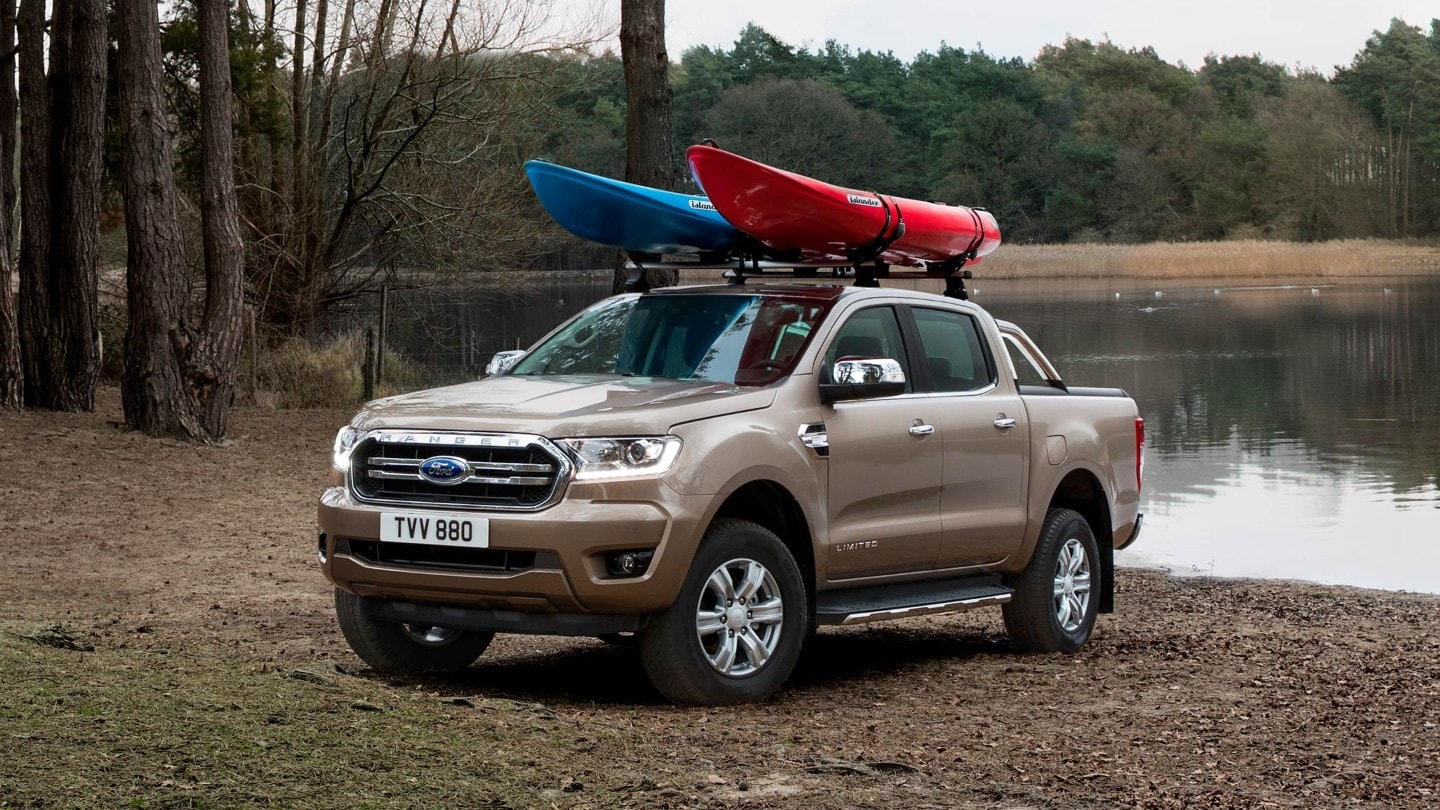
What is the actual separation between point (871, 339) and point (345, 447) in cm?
253

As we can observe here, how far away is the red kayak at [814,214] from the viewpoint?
8.68m

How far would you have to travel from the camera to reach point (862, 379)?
25.8 ft

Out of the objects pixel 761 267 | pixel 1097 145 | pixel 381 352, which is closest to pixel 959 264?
pixel 761 267

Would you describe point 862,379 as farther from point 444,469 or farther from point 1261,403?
point 1261,403

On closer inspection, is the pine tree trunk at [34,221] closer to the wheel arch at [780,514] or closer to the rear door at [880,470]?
the rear door at [880,470]

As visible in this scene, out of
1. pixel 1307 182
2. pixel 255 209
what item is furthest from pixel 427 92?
pixel 1307 182

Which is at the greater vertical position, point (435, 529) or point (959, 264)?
point (959, 264)

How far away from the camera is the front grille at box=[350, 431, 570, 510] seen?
23.2 ft

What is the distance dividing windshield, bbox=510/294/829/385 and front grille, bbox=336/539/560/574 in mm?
1445

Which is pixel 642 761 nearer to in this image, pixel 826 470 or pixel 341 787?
pixel 341 787

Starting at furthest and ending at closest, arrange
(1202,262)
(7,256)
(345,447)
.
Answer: (1202,262)
(7,256)
(345,447)

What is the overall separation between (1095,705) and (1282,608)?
14.8 ft

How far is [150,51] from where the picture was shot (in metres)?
18.7

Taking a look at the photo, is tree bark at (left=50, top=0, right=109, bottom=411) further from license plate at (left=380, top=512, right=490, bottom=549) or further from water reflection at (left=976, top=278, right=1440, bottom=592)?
license plate at (left=380, top=512, right=490, bottom=549)
